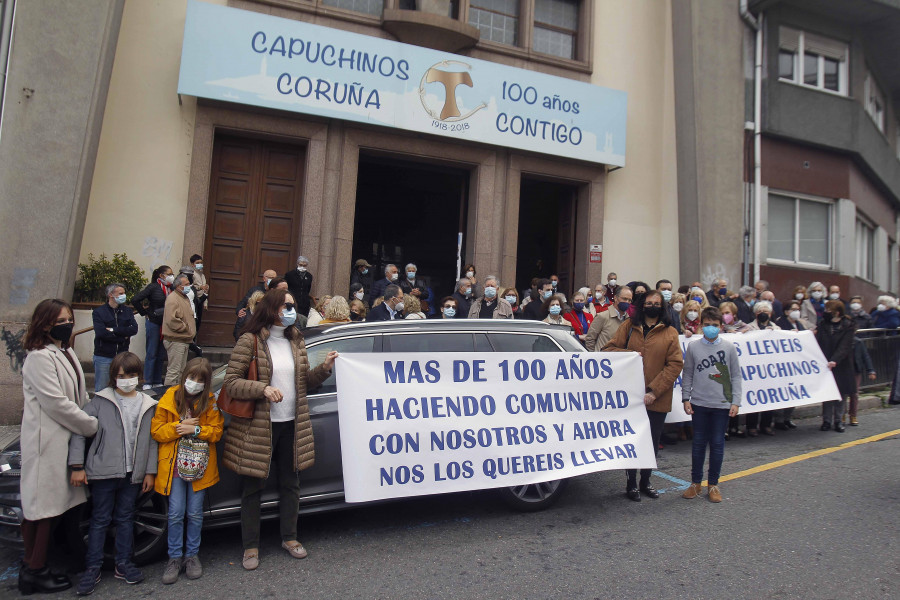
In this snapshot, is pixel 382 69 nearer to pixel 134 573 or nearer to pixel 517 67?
pixel 517 67

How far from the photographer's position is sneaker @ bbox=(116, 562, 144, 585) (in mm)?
4059

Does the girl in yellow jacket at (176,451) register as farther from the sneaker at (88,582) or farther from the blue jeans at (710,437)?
the blue jeans at (710,437)

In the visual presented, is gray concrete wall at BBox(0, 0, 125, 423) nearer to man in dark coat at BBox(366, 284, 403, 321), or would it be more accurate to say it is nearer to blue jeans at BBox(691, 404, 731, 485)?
man in dark coat at BBox(366, 284, 403, 321)

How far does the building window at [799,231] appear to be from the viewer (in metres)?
15.0

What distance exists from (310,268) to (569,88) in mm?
6433

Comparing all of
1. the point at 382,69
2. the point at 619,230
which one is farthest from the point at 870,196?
the point at 382,69

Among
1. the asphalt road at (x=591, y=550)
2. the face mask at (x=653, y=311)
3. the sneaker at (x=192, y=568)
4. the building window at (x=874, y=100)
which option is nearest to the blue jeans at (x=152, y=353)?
the asphalt road at (x=591, y=550)

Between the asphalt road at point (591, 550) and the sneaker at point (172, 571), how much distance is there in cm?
6

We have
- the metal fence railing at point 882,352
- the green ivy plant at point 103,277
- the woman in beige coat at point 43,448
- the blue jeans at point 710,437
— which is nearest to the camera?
the woman in beige coat at point 43,448

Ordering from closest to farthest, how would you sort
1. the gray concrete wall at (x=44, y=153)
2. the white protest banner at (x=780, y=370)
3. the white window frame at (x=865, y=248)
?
the white protest banner at (x=780, y=370)
the gray concrete wall at (x=44, y=153)
the white window frame at (x=865, y=248)

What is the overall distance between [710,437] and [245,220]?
8.86m

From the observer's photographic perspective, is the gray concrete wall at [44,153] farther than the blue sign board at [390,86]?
No

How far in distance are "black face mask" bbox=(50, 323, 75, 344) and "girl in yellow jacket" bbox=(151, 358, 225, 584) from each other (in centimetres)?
72

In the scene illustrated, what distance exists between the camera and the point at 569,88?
13008 mm
